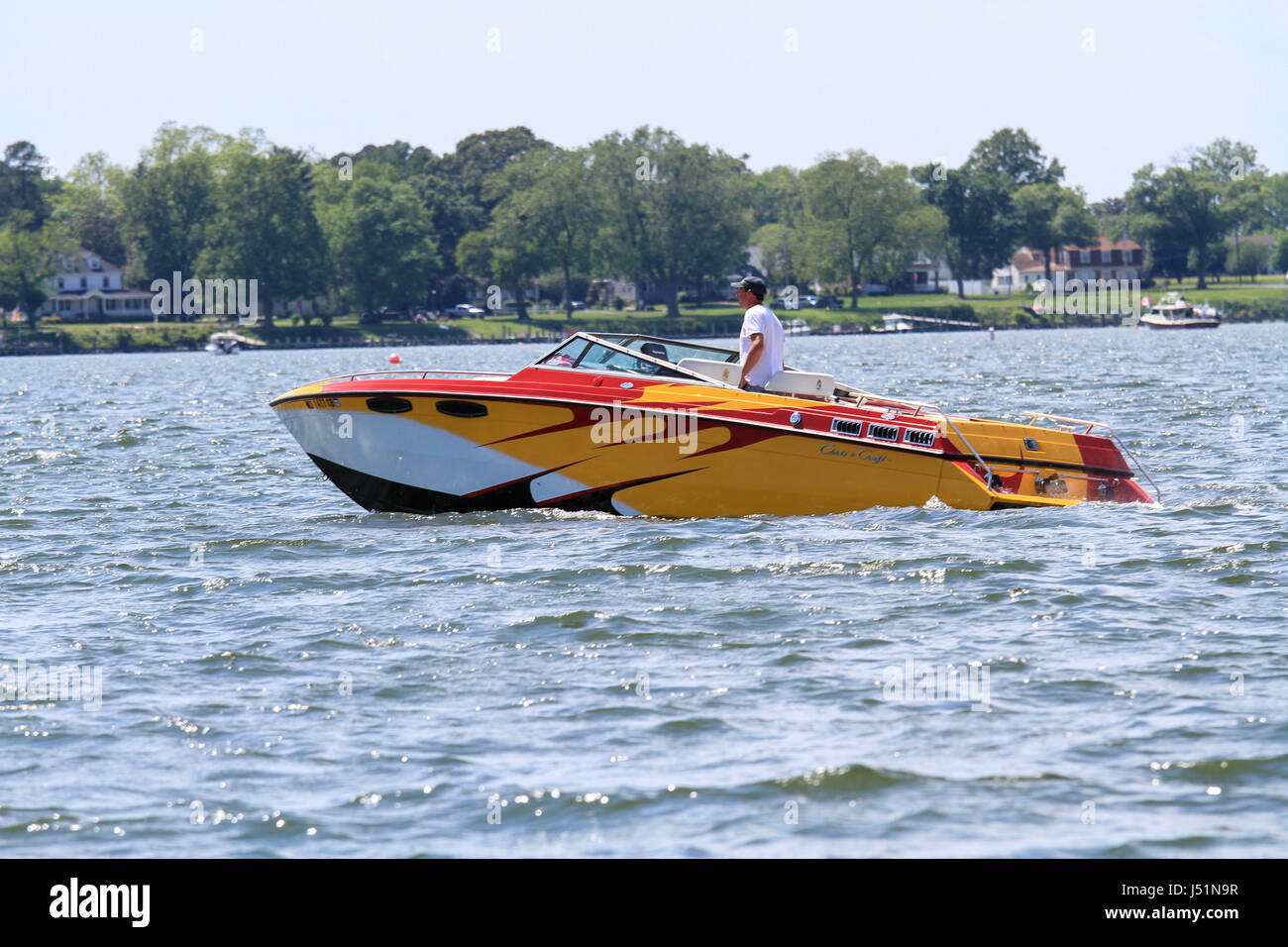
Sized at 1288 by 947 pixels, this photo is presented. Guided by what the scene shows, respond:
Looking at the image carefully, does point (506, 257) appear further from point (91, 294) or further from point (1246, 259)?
point (1246, 259)

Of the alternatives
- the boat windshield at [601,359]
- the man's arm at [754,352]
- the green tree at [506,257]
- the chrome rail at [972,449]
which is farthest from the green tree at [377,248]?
the chrome rail at [972,449]

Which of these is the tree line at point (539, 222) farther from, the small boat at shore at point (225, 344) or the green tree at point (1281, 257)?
the green tree at point (1281, 257)

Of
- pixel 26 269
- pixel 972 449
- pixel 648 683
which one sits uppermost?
pixel 26 269

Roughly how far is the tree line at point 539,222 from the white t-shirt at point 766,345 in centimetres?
10255

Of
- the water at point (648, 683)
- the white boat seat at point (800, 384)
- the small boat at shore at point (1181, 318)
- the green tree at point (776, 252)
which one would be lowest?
the water at point (648, 683)

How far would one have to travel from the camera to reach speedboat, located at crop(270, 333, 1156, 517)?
526 inches

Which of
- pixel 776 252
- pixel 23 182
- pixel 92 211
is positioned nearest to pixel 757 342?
pixel 776 252

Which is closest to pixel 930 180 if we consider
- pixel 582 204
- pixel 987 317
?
pixel 987 317

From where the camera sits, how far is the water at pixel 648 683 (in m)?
6.27

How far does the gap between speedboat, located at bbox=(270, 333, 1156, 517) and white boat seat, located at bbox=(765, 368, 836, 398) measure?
0.01 m

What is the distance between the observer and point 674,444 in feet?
44.1

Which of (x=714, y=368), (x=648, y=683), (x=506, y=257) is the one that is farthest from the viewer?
(x=506, y=257)

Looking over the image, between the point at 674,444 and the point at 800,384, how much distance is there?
1395 mm

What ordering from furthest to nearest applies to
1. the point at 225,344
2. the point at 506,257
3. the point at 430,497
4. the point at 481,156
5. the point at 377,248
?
the point at 481,156
the point at 506,257
the point at 377,248
the point at 225,344
the point at 430,497
